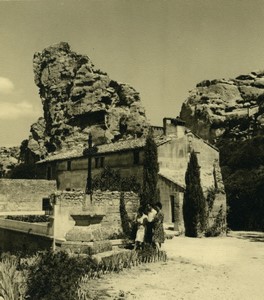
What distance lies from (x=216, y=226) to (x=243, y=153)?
112 ft

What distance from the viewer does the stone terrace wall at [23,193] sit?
35.3 m

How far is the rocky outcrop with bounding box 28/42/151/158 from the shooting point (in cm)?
6669

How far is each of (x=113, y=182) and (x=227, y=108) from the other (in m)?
65.3

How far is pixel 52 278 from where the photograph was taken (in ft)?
23.5

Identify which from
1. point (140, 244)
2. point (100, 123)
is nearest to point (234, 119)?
point (100, 123)

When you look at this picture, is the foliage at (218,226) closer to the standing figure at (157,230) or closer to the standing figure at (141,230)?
the standing figure at (157,230)

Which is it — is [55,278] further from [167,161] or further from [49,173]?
[49,173]

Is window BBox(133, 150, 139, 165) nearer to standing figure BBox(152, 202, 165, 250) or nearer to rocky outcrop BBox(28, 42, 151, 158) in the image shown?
standing figure BBox(152, 202, 165, 250)

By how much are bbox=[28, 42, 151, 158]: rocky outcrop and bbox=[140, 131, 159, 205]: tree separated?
36.4 meters

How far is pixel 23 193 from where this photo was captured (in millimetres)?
36438

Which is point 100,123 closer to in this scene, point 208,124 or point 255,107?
point 208,124

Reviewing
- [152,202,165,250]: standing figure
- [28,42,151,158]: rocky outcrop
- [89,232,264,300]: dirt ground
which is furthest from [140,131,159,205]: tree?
[28,42,151,158]: rocky outcrop

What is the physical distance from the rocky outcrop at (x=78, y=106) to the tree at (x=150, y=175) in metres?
36.4

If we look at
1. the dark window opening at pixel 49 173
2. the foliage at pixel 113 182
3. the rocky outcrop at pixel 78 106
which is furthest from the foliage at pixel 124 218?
the rocky outcrop at pixel 78 106
